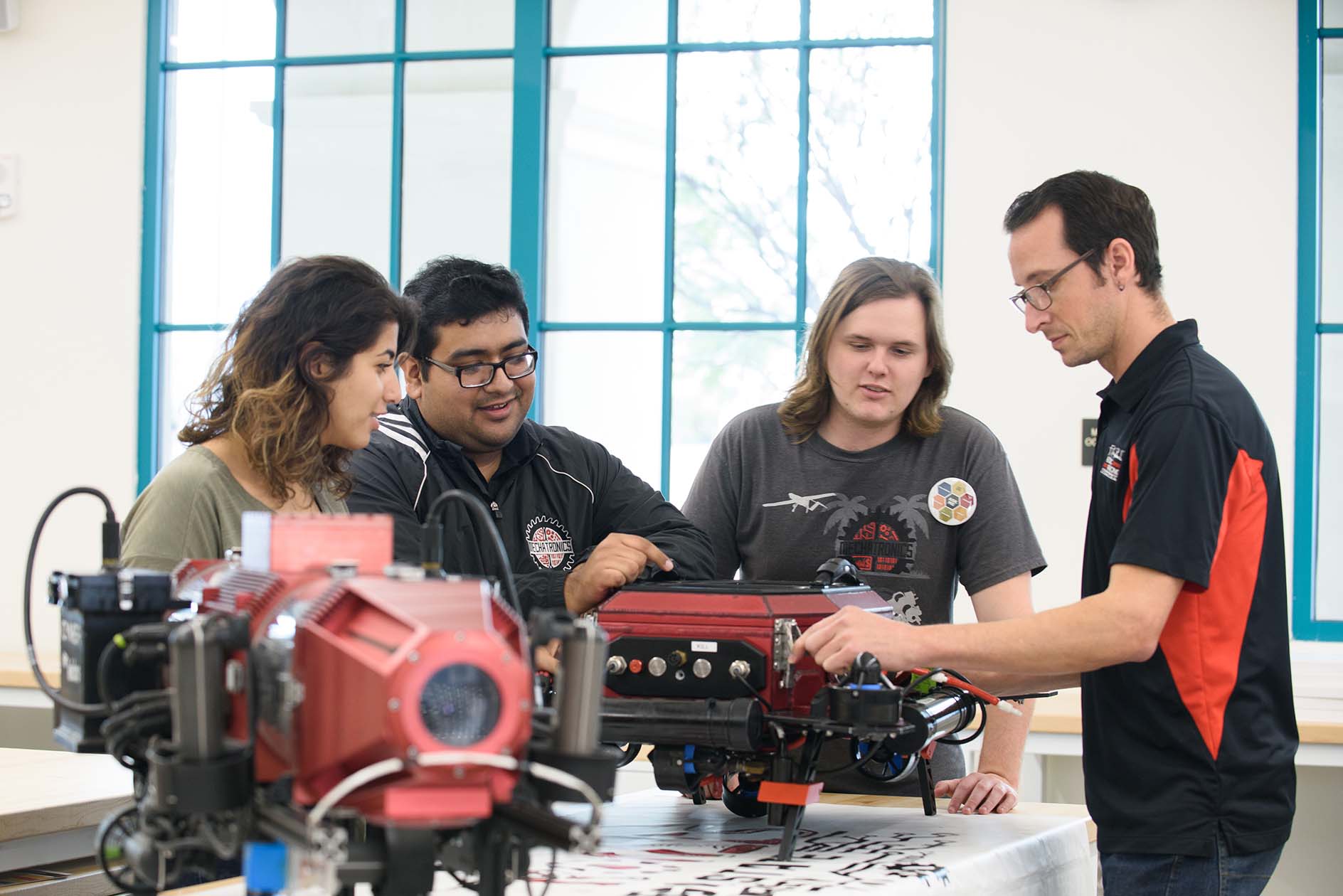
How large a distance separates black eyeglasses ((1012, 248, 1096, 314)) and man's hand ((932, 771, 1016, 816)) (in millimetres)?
743

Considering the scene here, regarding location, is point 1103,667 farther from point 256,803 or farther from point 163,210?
point 163,210

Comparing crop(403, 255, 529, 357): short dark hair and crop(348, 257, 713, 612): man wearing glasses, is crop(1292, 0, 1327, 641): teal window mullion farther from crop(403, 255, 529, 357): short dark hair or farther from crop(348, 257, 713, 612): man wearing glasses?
crop(403, 255, 529, 357): short dark hair

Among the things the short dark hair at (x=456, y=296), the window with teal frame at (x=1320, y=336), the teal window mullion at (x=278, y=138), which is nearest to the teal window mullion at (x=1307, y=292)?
the window with teal frame at (x=1320, y=336)

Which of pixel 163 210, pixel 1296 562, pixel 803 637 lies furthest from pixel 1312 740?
pixel 163 210

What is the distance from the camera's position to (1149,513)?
5.22ft

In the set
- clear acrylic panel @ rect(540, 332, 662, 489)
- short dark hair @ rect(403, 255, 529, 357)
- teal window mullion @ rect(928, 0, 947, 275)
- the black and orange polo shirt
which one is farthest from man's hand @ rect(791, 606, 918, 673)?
clear acrylic panel @ rect(540, 332, 662, 489)

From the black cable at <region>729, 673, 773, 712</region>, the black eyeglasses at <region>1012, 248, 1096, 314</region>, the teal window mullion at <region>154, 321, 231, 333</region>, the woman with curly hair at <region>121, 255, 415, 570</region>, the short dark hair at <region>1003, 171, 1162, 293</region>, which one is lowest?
the black cable at <region>729, 673, 773, 712</region>

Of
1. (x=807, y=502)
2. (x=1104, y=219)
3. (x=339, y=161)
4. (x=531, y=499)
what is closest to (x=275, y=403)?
(x=531, y=499)

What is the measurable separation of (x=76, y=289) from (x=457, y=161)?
4.58ft

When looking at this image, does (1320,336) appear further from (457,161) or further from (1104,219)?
(457,161)

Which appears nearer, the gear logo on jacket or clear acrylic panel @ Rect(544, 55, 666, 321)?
the gear logo on jacket

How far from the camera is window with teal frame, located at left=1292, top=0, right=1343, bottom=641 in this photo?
3.62m

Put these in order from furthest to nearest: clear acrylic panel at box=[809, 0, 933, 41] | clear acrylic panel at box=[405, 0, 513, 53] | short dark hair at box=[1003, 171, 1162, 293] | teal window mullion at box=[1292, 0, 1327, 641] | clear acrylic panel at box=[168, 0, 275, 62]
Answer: clear acrylic panel at box=[168, 0, 275, 62] < clear acrylic panel at box=[405, 0, 513, 53] < clear acrylic panel at box=[809, 0, 933, 41] < teal window mullion at box=[1292, 0, 1327, 641] < short dark hair at box=[1003, 171, 1162, 293]

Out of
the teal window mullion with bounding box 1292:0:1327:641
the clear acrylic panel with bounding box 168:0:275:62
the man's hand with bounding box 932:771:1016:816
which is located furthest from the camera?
the clear acrylic panel with bounding box 168:0:275:62
